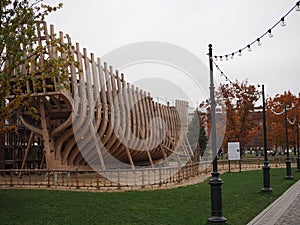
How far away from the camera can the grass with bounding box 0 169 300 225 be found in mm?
10945

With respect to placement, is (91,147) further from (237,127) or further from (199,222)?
(237,127)

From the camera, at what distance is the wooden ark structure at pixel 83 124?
26125mm

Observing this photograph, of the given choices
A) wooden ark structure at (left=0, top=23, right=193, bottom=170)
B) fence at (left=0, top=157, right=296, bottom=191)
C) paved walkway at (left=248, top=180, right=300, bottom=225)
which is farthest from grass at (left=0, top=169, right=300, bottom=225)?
wooden ark structure at (left=0, top=23, right=193, bottom=170)

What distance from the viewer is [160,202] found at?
1454 centimetres

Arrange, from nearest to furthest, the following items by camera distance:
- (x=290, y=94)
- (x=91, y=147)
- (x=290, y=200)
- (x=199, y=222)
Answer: (x=199, y=222) < (x=290, y=200) < (x=91, y=147) < (x=290, y=94)

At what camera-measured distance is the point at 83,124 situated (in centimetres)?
2727

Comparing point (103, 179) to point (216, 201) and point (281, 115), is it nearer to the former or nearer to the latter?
point (216, 201)

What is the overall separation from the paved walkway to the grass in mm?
304

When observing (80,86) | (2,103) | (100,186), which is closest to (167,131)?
(80,86)

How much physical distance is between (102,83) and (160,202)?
16368 millimetres

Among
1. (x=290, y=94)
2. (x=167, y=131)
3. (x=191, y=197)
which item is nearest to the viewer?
(x=191, y=197)

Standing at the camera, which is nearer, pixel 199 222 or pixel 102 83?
pixel 199 222

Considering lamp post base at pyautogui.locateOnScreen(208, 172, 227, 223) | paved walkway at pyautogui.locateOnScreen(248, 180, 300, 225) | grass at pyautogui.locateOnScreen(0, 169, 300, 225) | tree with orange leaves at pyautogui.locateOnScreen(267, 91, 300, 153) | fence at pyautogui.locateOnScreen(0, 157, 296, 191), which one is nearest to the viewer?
lamp post base at pyautogui.locateOnScreen(208, 172, 227, 223)

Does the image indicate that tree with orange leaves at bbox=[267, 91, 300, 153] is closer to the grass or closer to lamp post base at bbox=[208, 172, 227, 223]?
the grass
